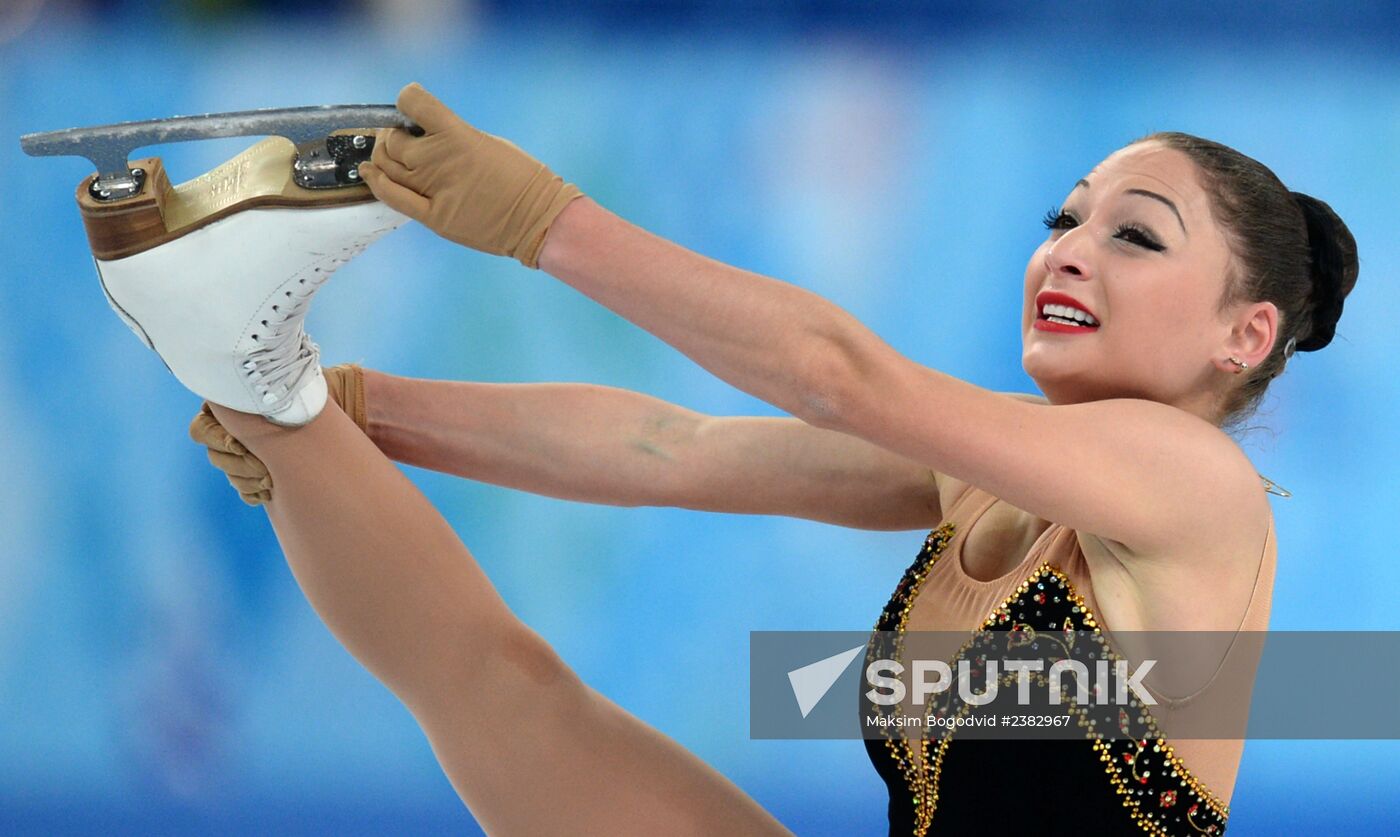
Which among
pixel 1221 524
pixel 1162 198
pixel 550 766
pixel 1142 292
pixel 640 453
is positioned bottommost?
pixel 550 766

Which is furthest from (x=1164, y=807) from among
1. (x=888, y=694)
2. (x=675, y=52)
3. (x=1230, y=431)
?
(x=675, y=52)

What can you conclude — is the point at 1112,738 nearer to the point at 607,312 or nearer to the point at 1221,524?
the point at 1221,524

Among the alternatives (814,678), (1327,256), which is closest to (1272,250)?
(1327,256)

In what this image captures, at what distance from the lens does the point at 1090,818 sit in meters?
1.71

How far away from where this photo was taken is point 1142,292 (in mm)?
1710

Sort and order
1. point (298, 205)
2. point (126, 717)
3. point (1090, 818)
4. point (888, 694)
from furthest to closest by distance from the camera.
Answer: point (126, 717), point (888, 694), point (1090, 818), point (298, 205)

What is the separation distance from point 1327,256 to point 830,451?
0.64m

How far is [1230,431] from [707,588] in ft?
4.73

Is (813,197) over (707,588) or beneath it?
over

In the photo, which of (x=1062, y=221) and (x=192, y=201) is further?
(x=1062, y=221)

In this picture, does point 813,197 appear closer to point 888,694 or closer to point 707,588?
point 707,588

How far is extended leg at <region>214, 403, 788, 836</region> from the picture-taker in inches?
71.0

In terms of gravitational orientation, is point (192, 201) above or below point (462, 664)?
above

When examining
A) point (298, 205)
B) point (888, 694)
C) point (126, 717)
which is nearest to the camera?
point (298, 205)
